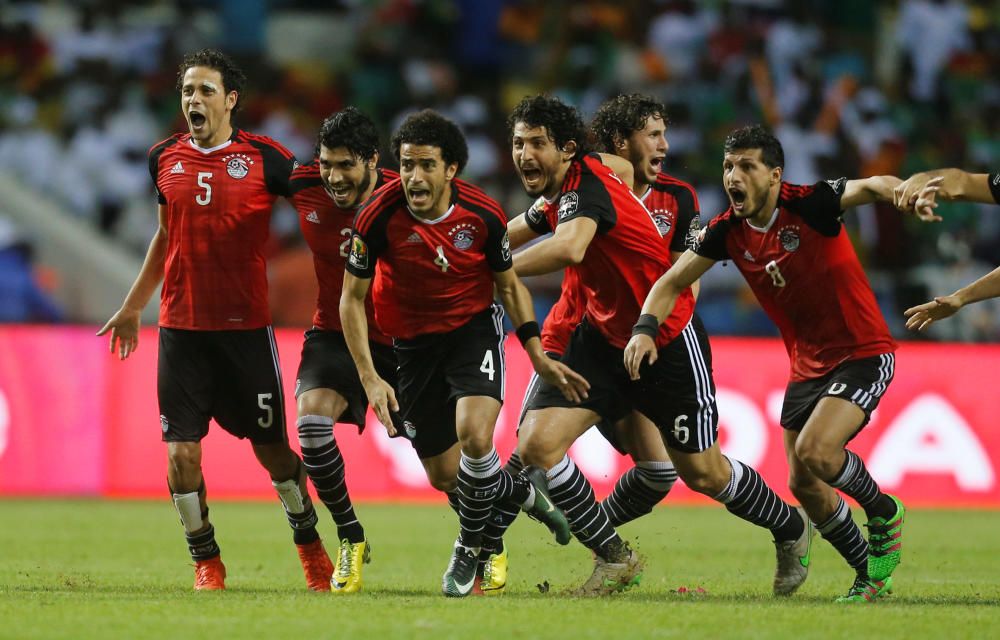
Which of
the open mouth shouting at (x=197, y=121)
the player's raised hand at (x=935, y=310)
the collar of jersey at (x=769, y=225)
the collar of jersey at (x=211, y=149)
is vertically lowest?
the player's raised hand at (x=935, y=310)

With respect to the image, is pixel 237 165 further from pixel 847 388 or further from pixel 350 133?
pixel 847 388

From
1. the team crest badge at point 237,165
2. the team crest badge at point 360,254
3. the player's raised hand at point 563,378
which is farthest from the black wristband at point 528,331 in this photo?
the team crest badge at point 237,165

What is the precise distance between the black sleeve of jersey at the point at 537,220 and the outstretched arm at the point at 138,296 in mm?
1984

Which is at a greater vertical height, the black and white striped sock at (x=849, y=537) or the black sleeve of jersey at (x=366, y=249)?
the black sleeve of jersey at (x=366, y=249)

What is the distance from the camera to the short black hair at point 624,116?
8.49 m

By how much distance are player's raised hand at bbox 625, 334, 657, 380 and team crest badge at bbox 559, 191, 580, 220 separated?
0.70 m

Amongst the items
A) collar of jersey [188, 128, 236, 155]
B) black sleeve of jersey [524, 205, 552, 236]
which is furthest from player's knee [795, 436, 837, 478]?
collar of jersey [188, 128, 236, 155]

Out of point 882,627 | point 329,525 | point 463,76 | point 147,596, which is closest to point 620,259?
point 882,627

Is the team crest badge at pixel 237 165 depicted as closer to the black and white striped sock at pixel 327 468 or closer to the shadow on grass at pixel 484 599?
the black and white striped sock at pixel 327 468

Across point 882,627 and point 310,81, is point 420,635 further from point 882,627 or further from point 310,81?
point 310,81

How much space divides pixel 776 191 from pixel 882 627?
233 cm

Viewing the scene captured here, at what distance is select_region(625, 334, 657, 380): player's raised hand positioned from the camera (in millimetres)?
7543

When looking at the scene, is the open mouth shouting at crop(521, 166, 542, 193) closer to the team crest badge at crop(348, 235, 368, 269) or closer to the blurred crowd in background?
the team crest badge at crop(348, 235, 368, 269)

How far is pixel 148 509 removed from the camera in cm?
1329
